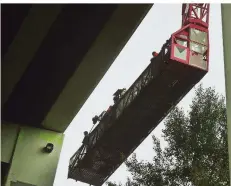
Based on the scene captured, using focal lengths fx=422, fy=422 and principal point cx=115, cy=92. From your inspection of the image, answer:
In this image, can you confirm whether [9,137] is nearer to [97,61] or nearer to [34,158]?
[34,158]

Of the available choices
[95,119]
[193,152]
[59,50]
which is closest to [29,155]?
[59,50]

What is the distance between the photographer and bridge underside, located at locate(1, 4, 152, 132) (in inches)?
117

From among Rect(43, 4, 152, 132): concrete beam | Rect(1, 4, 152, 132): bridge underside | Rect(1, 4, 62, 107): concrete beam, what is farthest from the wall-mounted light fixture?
Rect(1, 4, 62, 107): concrete beam

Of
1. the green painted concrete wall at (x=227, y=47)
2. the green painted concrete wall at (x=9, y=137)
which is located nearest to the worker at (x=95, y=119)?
the green painted concrete wall at (x=9, y=137)

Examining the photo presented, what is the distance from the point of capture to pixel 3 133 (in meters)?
3.95

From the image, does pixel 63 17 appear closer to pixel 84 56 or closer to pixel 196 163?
pixel 84 56

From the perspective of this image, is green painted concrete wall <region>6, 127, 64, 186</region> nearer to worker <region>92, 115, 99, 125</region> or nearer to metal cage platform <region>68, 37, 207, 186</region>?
metal cage platform <region>68, 37, 207, 186</region>

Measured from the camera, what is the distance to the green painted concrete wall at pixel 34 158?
3.87 meters

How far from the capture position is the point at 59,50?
10.5 feet

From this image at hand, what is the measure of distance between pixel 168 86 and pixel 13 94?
15.2 metres

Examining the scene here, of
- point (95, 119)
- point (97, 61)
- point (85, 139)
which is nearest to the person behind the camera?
point (97, 61)

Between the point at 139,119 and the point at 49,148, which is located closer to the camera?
the point at 49,148

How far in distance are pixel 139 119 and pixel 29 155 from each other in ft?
54.5

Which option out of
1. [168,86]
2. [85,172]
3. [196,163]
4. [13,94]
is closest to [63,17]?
[13,94]
